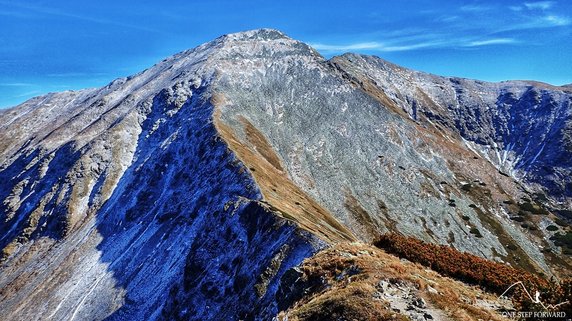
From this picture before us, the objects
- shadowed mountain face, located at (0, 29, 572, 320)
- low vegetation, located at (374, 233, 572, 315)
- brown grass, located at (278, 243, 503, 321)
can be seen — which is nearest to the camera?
brown grass, located at (278, 243, 503, 321)

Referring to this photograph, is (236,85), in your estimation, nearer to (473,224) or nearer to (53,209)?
(53,209)

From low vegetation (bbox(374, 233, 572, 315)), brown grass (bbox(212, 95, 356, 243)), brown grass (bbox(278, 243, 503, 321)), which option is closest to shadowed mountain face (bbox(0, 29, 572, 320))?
brown grass (bbox(212, 95, 356, 243))

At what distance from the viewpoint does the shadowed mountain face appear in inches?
1842

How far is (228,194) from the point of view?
2388 inches

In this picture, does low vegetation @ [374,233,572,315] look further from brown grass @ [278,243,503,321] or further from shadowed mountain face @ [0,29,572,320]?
shadowed mountain face @ [0,29,572,320]

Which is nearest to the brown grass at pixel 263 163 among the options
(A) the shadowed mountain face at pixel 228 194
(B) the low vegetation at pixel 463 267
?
(A) the shadowed mountain face at pixel 228 194

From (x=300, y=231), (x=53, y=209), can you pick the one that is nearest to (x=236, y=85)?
(x=53, y=209)

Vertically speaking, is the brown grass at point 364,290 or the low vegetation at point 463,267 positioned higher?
the brown grass at point 364,290

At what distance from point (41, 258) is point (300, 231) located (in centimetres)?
7776

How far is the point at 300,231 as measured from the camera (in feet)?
115

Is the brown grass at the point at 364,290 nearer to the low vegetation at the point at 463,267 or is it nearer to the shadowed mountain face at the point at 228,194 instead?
the low vegetation at the point at 463,267

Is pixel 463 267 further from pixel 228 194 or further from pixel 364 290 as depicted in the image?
pixel 228 194

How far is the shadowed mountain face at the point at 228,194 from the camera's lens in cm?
4678

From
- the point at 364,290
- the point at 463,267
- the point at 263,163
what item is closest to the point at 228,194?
the point at 263,163
